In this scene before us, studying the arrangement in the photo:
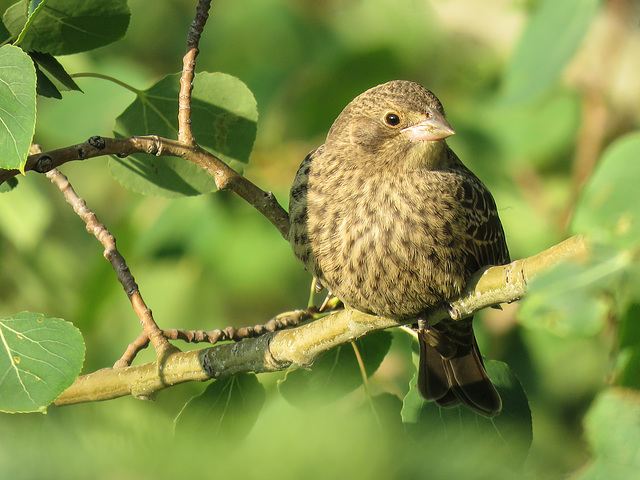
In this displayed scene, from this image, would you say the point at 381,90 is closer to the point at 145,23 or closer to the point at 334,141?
the point at 334,141

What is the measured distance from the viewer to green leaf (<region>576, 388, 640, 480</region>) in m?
1.43

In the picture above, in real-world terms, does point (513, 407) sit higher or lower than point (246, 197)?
lower

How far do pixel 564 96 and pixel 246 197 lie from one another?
119 inches

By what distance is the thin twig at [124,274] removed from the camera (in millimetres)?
2684

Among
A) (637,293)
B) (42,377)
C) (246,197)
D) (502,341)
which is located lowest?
(502,341)

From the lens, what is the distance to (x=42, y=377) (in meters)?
1.93

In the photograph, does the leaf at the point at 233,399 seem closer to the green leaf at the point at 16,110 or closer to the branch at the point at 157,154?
the branch at the point at 157,154

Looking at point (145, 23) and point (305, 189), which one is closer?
point (305, 189)

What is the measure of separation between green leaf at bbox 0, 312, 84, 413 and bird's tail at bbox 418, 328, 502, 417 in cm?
121

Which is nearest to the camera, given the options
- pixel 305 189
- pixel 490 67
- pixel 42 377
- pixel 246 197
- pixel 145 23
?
pixel 42 377

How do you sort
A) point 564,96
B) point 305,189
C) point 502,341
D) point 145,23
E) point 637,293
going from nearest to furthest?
1. point 637,293
2. point 305,189
3. point 502,341
4. point 564,96
5. point 145,23

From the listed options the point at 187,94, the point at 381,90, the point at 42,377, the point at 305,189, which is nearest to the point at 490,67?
the point at 381,90

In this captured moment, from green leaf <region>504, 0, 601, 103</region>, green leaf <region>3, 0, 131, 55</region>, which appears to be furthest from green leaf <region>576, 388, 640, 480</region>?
green leaf <region>3, 0, 131, 55</region>

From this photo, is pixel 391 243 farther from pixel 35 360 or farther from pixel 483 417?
pixel 35 360
